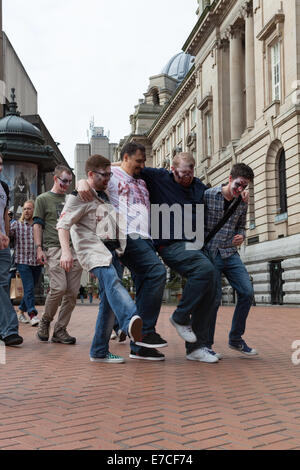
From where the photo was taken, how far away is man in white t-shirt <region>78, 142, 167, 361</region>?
543 centimetres

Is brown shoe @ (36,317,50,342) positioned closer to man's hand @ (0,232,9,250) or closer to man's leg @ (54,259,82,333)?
man's leg @ (54,259,82,333)

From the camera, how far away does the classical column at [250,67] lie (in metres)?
29.9

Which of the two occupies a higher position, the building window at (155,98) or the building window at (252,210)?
the building window at (155,98)

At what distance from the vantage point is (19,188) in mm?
18312

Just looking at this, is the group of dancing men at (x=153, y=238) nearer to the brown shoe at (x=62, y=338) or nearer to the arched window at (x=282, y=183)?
the brown shoe at (x=62, y=338)

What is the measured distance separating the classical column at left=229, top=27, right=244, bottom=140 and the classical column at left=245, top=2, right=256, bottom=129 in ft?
8.29

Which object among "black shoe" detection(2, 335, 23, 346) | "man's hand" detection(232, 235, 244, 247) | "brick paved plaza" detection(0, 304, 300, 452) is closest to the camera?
"brick paved plaza" detection(0, 304, 300, 452)

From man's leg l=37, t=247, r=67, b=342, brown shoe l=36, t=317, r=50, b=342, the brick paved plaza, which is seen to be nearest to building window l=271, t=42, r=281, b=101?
man's leg l=37, t=247, r=67, b=342

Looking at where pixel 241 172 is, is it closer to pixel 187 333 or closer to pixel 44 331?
pixel 187 333

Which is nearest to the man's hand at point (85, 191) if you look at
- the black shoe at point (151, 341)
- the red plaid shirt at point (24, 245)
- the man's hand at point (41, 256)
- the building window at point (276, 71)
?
the black shoe at point (151, 341)

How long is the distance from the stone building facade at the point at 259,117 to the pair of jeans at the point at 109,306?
17706 mm

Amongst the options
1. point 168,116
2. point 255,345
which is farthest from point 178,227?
point 168,116

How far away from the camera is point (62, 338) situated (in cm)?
734
